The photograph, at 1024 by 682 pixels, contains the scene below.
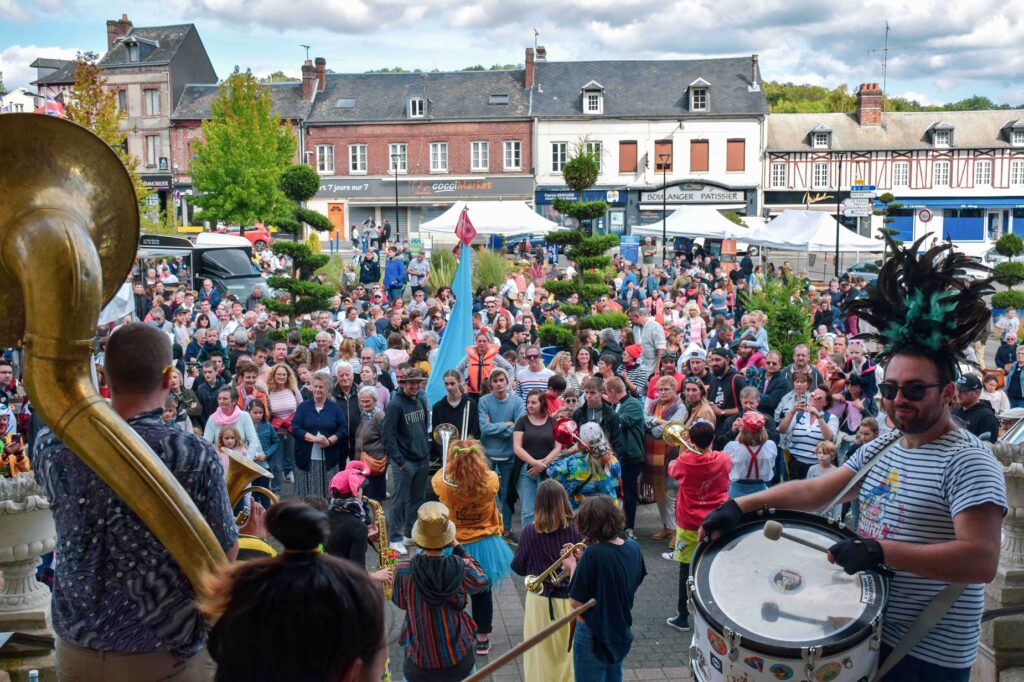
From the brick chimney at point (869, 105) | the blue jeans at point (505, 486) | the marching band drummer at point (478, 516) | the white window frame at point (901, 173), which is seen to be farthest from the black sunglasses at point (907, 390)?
the brick chimney at point (869, 105)

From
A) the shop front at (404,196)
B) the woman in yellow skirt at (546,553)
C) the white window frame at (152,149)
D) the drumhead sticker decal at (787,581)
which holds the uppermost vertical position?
the white window frame at (152,149)

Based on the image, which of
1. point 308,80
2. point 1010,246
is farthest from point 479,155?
point 1010,246

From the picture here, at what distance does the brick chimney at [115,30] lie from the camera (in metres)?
58.9

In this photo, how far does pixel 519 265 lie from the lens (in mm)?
28234

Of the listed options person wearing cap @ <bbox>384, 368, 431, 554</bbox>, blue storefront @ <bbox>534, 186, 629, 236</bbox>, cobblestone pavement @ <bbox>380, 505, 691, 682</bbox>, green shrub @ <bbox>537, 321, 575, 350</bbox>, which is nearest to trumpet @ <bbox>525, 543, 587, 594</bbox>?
cobblestone pavement @ <bbox>380, 505, 691, 682</bbox>

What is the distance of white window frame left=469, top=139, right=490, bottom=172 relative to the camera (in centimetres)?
5361

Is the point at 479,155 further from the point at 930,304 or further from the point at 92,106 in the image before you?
the point at 930,304

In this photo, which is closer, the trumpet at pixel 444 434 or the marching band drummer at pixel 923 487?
the marching band drummer at pixel 923 487

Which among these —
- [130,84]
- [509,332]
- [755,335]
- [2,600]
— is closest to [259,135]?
[130,84]

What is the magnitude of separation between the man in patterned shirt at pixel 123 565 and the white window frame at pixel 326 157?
52.9 metres

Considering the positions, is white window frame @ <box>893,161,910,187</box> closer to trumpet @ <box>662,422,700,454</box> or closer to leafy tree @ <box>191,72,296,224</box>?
leafy tree @ <box>191,72,296,224</box>

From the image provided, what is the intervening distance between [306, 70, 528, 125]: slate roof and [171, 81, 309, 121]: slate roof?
878 mm

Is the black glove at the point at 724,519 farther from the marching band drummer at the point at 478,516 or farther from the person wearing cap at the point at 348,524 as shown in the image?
the marching band drummer at the point at 478,516

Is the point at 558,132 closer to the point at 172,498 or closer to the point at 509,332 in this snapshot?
the point at 509,332
